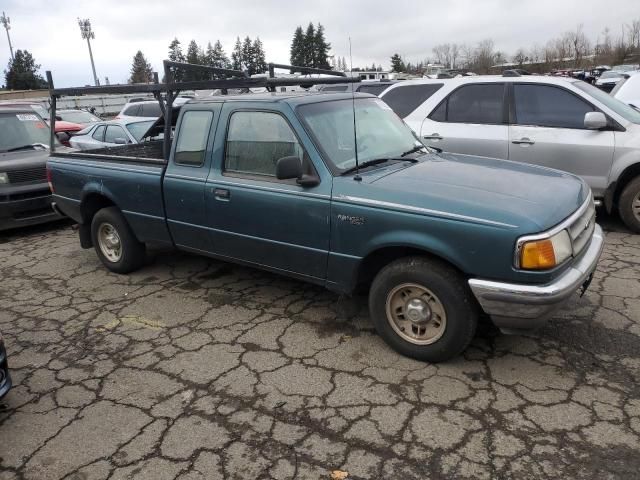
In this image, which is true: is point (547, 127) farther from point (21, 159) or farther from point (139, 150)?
point (21, 159)

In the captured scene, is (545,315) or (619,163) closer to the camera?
(545,315)

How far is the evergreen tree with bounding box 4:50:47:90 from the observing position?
63.3 m

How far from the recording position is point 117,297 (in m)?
5.02

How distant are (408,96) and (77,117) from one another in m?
14.7

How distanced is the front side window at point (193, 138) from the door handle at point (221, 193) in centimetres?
33

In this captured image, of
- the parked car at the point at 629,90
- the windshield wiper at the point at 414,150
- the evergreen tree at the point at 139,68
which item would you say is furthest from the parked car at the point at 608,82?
the evergreen tree at the point at 139,68

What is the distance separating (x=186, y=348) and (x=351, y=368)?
130 centimetres

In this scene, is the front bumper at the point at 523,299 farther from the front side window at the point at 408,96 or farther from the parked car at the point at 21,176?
the parked car at the point at 21,176

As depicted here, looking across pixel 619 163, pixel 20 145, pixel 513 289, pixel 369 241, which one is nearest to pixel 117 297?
pixel 369 241

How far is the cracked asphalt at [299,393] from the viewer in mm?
2721

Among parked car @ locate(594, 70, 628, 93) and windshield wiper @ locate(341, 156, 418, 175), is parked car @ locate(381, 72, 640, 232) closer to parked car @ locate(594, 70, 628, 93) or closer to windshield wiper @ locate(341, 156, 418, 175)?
windshield wiper @ locate(341, 156, 418, 175)

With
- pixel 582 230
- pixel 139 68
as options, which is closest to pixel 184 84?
pixel 582 230

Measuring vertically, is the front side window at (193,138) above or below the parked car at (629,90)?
below

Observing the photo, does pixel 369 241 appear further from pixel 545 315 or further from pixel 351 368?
pixel 545 315
